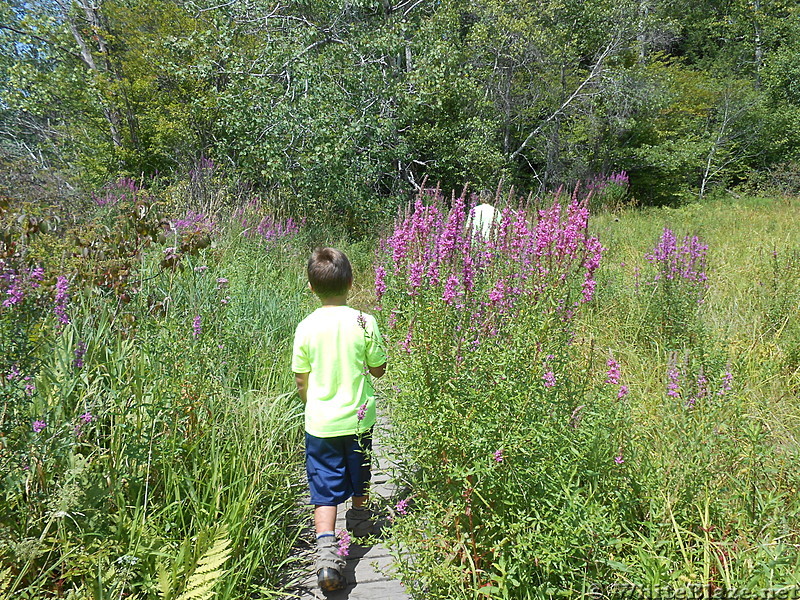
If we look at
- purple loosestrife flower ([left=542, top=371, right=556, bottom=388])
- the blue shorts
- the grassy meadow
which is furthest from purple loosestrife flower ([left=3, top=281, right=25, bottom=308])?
purple loosestrife flower ([left=542, top=371, right=556, bottom=388])

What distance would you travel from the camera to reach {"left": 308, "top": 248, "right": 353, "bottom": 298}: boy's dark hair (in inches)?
109

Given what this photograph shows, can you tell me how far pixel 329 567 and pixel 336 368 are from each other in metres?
0.92

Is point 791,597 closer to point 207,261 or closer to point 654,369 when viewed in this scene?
point 654,369

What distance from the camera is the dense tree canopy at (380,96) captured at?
9211mm

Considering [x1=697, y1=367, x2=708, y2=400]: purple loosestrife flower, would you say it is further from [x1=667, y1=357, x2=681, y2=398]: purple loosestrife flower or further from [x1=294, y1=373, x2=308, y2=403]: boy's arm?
[x1=294, y1=373, x2=308, y2=403]: boy's arm

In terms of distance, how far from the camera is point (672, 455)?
239 centimetres

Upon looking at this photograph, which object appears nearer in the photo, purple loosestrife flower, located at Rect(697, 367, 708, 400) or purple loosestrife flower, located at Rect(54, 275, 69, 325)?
purple loosestrife flower, located at Rect(697, 367, 708, 400)

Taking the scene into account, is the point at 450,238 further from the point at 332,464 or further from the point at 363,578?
the point at 363,578

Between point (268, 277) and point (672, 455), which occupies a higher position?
point (268, 277)

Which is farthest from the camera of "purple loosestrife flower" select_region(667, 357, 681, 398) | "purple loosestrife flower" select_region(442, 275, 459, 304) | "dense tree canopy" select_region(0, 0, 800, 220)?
"dense tree canopy" select_region(0, 0, 800, 220)

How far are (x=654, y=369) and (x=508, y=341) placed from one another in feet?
6.04

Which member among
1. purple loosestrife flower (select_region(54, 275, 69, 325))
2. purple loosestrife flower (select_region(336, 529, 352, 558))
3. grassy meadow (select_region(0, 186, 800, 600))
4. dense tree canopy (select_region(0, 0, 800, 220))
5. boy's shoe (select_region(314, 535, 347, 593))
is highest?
dense tree canopy (select_region(0, 0, 800, 220))

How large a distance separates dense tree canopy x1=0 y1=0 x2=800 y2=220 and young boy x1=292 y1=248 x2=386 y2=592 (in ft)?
13.1

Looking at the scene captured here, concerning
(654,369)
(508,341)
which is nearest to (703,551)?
(508,341)
